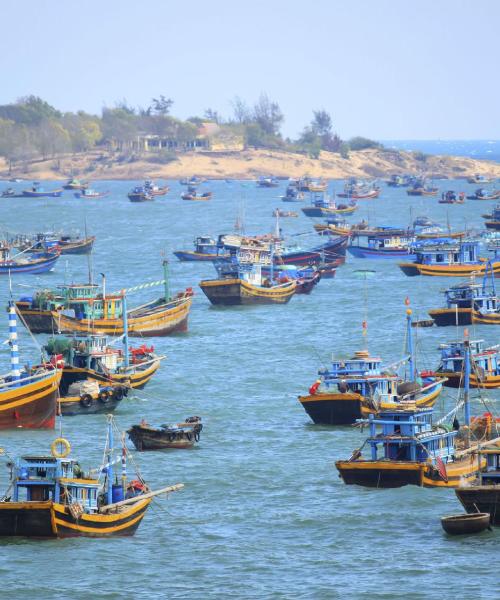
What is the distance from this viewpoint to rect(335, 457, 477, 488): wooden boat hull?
5641cm

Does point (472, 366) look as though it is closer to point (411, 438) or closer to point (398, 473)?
point (411, 438)

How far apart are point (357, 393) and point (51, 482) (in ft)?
69.1

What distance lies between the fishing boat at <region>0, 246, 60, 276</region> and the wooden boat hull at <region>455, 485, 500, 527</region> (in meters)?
89.6

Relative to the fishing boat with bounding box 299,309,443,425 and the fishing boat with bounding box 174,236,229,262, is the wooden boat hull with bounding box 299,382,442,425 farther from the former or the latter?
the fishing boat with bounding box 174,236,229,262

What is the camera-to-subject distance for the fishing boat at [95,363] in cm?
7200

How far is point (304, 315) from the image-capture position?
360 feet

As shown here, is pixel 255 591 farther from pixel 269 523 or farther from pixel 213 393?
pixel 213 393

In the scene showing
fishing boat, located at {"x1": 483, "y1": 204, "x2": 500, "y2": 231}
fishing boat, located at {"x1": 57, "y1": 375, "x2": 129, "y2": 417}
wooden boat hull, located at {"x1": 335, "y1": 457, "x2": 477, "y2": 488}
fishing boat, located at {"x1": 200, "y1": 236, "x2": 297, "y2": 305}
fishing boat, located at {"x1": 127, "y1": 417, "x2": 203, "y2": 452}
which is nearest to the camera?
wooden boat hull, located at {"x1": 335, "y1": 457, "x2": 477, "y2": 488}

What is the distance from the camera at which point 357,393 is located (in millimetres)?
67750

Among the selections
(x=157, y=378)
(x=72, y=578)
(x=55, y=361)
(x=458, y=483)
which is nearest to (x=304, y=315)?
(x=157, y=378)

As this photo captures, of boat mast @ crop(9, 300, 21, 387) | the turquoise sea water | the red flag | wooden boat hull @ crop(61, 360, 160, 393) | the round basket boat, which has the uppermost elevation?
boat mast @ crop(9, 300, 21, 387)

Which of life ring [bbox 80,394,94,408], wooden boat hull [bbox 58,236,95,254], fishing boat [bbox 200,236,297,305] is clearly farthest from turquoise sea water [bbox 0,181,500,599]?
wooden boat hull [bbox 58,236,95,254]

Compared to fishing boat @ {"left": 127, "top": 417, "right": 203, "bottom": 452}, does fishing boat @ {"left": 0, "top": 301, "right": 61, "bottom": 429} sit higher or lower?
higher

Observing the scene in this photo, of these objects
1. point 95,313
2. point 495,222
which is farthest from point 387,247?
point 95,313
